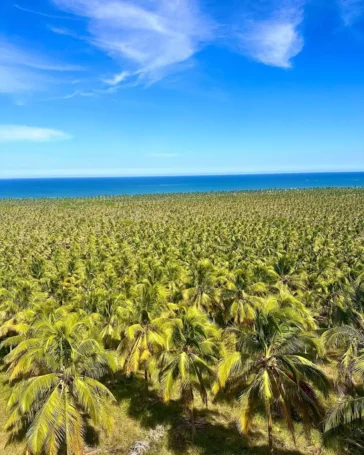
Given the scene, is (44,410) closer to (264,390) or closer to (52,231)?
(264,390)

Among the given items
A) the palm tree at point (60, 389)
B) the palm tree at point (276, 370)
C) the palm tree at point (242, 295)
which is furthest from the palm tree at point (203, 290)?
the palm tree at point (276, 370)

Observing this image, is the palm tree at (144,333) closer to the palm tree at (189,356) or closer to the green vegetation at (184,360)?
the green vegetation at (184,360)

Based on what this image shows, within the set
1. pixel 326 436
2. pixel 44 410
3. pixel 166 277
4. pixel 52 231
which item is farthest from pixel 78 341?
pixel 52 231

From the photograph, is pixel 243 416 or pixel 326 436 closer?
pixel 326 436

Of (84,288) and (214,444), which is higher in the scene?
(84,288)

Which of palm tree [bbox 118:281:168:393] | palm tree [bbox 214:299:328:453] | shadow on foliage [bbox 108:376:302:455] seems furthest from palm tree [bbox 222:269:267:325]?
palm tree [bbox 214:299:328:453]

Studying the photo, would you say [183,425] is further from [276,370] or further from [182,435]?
[276,370]

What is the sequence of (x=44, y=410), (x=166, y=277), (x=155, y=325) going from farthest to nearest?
(x=166, y=277), (x=155, y=325), (x=44, y=410)
